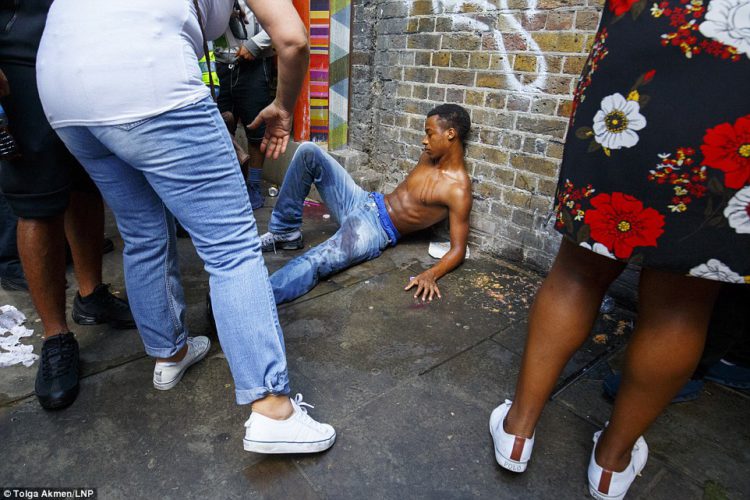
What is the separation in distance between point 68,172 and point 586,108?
1732 millimetres

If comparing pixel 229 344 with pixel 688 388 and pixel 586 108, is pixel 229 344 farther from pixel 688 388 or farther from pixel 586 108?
pixel 688 388

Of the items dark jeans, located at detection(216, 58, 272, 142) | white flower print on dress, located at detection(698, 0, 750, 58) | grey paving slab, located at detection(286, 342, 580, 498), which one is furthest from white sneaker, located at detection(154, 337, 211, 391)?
dark jeans, located at detection(216, 58, 272, 142)

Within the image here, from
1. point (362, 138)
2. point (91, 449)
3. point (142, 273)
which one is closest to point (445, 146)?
point (362, 138)

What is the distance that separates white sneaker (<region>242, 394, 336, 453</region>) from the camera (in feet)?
4.09

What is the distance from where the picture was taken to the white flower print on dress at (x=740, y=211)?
2.72ft

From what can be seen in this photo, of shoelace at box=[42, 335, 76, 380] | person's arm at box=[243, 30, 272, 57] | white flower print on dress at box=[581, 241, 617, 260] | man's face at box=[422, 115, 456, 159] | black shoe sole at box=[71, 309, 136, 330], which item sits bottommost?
black shoe sole at box=[71, 309, 136, 330]

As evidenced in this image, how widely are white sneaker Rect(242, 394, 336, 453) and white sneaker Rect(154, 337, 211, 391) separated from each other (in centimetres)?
54

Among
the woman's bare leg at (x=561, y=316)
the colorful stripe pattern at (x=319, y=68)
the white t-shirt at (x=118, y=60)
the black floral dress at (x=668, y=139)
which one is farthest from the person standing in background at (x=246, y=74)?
the black floral dress at (x=668, y=139)

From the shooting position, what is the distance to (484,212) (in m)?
2.97

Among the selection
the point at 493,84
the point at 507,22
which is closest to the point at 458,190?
the point at 493,84

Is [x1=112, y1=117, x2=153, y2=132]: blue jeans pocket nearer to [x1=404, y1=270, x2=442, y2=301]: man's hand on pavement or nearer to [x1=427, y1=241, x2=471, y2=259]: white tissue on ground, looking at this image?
[x1=404, y1=270, x2=442, y2=301]: man's hand on pavement

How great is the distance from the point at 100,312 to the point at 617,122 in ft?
7.03

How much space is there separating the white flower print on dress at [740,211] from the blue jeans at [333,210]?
6.26 ft

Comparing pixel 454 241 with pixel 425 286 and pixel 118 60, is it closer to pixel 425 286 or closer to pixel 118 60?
pixel 425 286
